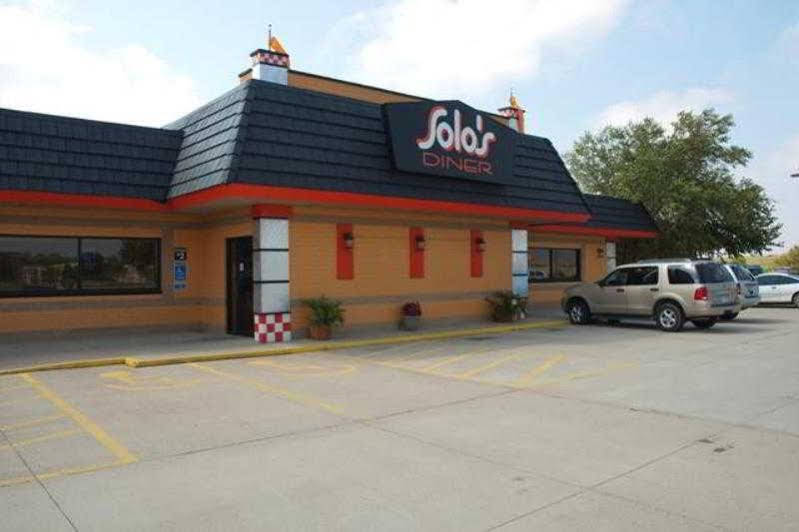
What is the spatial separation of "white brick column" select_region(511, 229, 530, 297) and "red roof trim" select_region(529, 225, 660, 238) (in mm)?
1996

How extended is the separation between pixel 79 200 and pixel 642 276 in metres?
13.9

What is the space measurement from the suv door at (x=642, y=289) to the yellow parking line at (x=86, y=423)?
1404cm

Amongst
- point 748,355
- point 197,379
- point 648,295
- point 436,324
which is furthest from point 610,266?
point 197,379

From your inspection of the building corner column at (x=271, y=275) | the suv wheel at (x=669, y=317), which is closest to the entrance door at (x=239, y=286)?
the building corner column at (x=271, y=275)

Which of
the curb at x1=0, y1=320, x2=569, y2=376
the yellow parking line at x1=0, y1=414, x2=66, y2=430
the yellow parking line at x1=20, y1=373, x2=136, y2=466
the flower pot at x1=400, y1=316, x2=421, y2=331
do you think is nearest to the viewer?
the yellow parking line at x1=20, y1=373, x2=136, y2=466

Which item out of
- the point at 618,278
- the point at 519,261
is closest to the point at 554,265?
the point at 519,261

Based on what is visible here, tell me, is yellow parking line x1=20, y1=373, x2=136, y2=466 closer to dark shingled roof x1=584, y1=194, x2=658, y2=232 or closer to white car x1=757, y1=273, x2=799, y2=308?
dark shingled roof x1=584, y1=194, x2=658, y2=232

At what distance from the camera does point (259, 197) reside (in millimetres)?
12945

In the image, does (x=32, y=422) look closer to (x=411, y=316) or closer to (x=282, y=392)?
(x=282, y=392)

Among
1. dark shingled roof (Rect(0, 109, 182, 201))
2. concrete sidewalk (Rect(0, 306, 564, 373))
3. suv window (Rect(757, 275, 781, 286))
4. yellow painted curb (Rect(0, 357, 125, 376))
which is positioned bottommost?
yellow painted curb (Rect(0, 357, 125, 376))

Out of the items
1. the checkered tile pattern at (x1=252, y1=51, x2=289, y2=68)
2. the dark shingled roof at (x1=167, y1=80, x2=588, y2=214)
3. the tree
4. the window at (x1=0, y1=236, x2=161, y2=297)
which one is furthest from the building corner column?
the tree

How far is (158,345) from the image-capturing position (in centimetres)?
1362

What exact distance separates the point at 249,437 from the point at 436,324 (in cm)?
1133

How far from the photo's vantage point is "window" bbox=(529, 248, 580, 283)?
23.4 m
